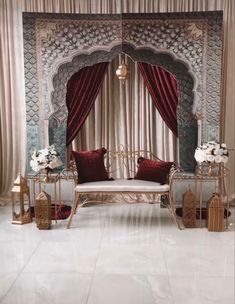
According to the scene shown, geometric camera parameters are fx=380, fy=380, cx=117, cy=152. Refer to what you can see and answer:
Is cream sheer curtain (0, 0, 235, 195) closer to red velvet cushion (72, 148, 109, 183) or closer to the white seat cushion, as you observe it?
red velvet cushion (72, 148, 109, 183)

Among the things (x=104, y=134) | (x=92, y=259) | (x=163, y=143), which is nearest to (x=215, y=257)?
(x=92, y=259)

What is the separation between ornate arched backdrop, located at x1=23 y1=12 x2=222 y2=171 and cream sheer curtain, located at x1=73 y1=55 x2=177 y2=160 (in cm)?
40

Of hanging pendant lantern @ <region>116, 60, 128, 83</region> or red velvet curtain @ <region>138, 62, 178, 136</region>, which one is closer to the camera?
hanging pendant lantern @ <region>116, 60, 128, 83</region>

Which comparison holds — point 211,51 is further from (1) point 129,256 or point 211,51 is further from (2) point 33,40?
(1) point 129,256

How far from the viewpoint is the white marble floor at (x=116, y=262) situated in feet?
9.56

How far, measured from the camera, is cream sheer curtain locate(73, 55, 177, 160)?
18.4 ft

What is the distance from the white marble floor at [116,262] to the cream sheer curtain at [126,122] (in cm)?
122

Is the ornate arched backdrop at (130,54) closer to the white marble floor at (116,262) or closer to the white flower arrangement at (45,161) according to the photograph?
the white flower arrangement at (45,161)

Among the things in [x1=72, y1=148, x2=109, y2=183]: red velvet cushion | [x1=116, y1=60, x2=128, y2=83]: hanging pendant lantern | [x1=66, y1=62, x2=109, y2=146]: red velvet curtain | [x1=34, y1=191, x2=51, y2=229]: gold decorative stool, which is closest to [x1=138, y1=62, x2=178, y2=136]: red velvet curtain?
[x1=116, y1=60, x2=128, y2=83]: hanging pendant lantern

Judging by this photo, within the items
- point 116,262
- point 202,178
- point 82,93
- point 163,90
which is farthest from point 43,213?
point 163,90

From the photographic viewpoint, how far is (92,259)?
3600mm

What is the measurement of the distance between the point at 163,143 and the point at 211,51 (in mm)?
1467

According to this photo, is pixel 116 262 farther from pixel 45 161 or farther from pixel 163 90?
pixel 163 90

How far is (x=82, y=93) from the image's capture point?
5.48m
